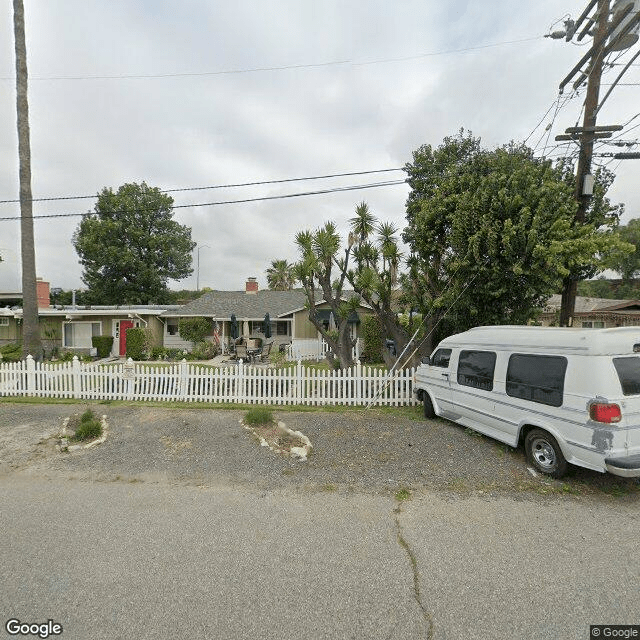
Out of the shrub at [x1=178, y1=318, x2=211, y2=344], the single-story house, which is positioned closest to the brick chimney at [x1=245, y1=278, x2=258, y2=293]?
the single-story house

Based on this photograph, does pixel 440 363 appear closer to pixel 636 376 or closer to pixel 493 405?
pixel 493 405

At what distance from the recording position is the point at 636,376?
420 cm

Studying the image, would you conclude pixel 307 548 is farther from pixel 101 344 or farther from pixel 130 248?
pixel 130 248

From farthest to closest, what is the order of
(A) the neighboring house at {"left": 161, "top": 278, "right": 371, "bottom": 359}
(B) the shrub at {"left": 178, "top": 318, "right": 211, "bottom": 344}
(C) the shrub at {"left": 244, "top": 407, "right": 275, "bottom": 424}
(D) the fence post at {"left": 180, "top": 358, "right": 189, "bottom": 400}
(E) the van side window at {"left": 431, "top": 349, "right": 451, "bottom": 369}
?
(B) the shrub at {"left": 178, "top": 318, "right": 211, "bottom": 344}
(A) the neighboring house at {"left": 161, "top": 278, "right": 371, "bottom": 359}
(D) the fence post at {"left": 180, "top": 358, "right": 189, "bottom": 400}
(C) the shrub at {"left": 244, "top": 407, "right": 275, "bottom": 424}
(E) the van side window at {"left": 431, "top": 349, "right": 451, "bottom": 369}

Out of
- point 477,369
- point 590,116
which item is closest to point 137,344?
point 477,369

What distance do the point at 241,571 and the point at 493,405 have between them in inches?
178

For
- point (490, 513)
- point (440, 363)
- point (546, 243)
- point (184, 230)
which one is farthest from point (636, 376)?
point (184, 230)

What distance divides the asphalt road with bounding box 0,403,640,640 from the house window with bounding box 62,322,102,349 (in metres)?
16.6

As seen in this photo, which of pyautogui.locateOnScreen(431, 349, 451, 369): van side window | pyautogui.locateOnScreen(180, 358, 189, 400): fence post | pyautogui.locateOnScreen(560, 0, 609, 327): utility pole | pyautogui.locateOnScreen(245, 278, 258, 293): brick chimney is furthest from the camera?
pyautogui.locateOnScreen(245, 278, 258, 293): brick chimney

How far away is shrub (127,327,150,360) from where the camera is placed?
1827cm

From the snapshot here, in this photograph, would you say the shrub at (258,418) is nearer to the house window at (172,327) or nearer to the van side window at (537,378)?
the van side window at (537,378)

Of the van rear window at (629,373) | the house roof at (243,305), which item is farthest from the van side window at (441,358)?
the house roof at (243,305)

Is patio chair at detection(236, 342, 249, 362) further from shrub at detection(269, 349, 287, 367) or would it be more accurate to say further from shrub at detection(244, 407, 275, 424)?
shrub at detection(244, 407, 275, 424)

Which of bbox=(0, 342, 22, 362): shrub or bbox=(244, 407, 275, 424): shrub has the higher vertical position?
bbox=(0, 342, 22, 362): shrub
